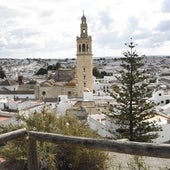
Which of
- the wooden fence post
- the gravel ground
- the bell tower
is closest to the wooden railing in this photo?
the wooden fence post

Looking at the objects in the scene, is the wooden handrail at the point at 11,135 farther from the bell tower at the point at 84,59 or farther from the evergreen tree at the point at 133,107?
the bell tower at the point at 84,59

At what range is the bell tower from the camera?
4134 centimetres

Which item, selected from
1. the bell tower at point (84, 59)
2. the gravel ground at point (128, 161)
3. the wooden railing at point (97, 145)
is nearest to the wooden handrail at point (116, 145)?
the wooden railing at point (97, 145)

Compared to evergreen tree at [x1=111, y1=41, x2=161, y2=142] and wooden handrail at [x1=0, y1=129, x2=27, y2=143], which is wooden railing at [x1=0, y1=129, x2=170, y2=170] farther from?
evergreen tree at [x1=111, y1=41, x2=161, y2=142]

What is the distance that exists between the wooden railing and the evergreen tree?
13.7 m

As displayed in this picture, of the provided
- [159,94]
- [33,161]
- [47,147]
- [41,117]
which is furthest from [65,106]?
[33,161]

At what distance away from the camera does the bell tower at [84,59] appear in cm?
4134

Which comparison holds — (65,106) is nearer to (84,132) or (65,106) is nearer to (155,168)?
(84,132)

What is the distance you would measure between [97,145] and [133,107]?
14761mm

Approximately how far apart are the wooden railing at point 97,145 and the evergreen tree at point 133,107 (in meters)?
13.7

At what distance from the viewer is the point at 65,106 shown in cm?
3350

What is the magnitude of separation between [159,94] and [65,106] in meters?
11.2

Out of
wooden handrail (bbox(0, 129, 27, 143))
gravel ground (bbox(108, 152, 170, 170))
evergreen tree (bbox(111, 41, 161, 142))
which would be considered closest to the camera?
wooden handrail (bbox(0, 129, 27, 143))

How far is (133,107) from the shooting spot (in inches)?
684
